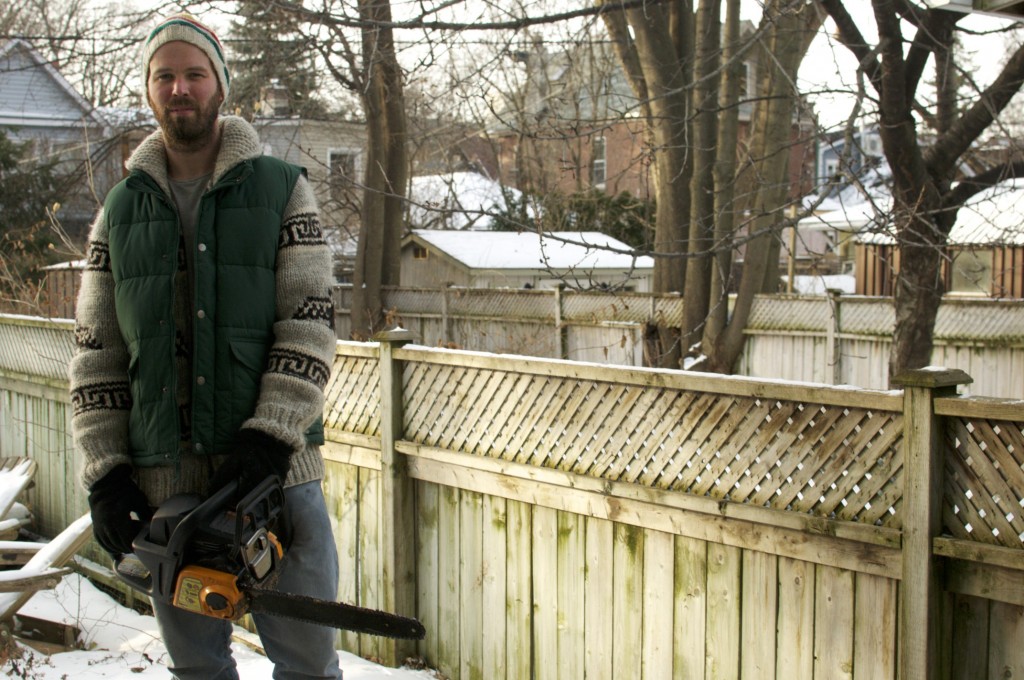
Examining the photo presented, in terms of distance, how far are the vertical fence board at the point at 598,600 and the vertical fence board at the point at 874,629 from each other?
108 cm

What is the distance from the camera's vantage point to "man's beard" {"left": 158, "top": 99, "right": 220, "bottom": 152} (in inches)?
106

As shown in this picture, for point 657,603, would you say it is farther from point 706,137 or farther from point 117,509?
point 706,137

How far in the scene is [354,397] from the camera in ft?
18.2

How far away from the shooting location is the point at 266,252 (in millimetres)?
2695

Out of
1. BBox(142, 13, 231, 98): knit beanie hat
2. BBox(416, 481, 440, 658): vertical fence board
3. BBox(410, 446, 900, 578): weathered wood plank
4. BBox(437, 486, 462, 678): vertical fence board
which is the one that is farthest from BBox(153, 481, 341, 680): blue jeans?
BBox(416, 481, 440, 658): vertical fence board

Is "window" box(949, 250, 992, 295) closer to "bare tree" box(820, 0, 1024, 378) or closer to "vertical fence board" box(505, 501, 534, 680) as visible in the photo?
"bare tree" box(820, 0, 1024, 378)

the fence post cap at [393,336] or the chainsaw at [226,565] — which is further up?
the fence post cap at [393,336]

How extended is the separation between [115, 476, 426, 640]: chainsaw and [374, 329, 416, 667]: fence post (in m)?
2.69

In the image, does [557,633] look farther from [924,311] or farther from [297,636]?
[924,311]

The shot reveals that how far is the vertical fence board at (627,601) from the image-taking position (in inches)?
164

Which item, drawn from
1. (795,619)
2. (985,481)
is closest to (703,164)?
(795,619)

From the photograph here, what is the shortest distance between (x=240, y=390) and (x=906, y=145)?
5085mm

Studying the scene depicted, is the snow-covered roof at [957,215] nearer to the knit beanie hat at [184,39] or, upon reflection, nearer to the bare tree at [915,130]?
the bare tree at [915,130]

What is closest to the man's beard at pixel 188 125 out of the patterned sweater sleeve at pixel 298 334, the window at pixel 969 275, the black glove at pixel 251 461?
the patterned sweater sleeve at pixel 298 334
